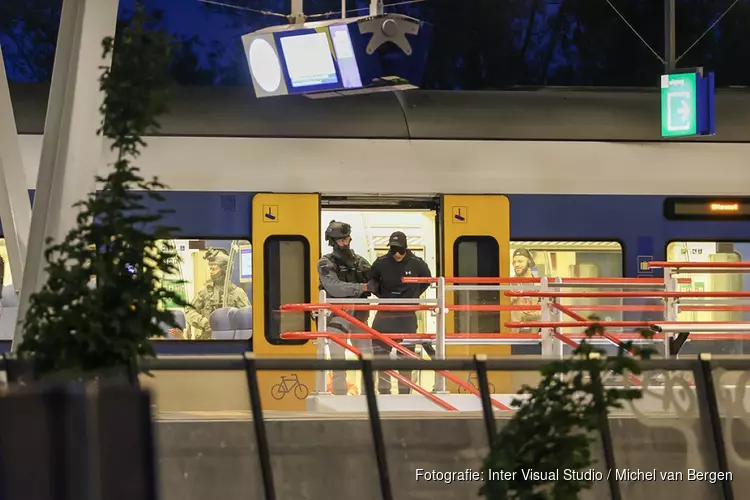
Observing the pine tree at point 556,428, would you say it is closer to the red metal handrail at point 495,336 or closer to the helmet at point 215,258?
the red metal handrail at point 495,336

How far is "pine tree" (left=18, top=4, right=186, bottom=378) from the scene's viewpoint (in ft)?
17.5

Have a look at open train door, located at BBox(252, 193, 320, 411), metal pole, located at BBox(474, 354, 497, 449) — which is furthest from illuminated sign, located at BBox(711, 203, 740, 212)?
metal pole, located at BBox(474, 354, 497, 449)

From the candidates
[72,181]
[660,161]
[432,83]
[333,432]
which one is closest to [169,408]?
[333,432]

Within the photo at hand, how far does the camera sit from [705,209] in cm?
1098

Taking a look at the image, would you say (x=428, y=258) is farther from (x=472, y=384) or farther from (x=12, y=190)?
(x=12, y=190)

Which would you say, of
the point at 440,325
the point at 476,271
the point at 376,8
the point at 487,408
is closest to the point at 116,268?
the point at 487,408

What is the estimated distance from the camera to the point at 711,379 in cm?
662

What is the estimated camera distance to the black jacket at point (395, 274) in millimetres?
10133

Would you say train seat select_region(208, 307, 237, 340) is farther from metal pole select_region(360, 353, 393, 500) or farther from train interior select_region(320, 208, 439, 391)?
metal pole select_region(360, 353, 393, 500)

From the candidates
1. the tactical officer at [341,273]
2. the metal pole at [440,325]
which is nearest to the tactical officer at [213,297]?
the tactical officer at [341,273]

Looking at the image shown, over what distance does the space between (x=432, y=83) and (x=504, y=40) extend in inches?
80.5

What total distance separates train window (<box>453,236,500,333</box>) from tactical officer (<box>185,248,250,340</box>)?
1828mm

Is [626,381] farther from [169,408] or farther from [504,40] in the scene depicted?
[504,40]

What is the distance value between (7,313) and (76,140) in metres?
4.23
